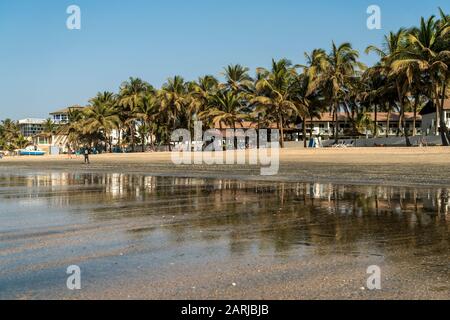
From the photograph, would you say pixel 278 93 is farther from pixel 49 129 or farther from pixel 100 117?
pixel 49 129

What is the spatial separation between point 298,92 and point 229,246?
53287mm

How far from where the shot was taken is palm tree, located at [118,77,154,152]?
72.6m

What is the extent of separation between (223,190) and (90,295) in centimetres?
1061

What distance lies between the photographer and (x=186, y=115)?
68625mm

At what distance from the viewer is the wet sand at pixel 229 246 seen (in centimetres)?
453

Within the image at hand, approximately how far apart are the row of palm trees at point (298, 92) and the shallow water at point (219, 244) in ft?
99.6

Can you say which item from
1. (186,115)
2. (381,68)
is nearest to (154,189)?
(381,68)

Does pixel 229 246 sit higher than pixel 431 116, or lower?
lower

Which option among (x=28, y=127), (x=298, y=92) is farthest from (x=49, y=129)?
(x=298, y=92)

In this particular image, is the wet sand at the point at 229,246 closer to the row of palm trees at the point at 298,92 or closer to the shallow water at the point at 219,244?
the shallow water at the point at 219,244

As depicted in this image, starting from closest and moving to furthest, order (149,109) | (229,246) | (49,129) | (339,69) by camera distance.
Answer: (229,246), (339,69), (149,109), (49,129)

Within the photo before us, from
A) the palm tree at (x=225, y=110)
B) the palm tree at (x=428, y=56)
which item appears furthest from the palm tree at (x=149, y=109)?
the palm tree at (x=428, y=56)

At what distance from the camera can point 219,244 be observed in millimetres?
Answer: 6594
